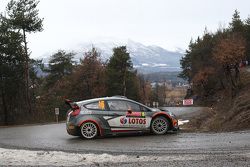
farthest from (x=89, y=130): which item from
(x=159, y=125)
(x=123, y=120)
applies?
(x=159, y=125)

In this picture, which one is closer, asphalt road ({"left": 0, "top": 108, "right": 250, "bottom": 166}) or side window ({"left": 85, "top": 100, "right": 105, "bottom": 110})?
asphalt road ({"left": 0, "top": 108, "right": 250, "bottom": 166})

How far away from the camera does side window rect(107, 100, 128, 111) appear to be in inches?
636

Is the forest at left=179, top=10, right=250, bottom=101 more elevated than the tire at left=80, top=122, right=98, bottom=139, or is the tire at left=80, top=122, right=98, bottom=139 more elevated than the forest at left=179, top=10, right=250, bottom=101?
the forest at left=179, top=10, right=250, bottom=101

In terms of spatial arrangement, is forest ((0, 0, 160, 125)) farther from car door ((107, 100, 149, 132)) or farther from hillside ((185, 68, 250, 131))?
car door ((107, 100, 149, 132))

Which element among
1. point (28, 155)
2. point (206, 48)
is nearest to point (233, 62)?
point (206, 48)

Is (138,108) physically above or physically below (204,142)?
above

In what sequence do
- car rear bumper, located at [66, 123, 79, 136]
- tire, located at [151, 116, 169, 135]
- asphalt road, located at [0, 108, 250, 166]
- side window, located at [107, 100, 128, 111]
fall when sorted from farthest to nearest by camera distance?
side window, located at [107, 100, 128, 111]
tire, located at [151, 116, 169, 135]
car rear bumper, located at [66, 123, 79, 136]
asphalt road, located at [0, 108, 250, 166]

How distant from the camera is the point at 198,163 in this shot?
9.25m

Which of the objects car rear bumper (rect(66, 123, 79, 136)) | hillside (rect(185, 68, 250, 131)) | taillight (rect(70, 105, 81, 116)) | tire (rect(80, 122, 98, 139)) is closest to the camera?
tire (rect(80, 122, 98, 139))

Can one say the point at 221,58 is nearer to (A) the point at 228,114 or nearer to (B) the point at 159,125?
(A) the point at 228,114

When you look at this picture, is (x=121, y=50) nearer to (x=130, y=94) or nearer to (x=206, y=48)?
(x=130, y=94)

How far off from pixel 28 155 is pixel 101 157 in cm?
187

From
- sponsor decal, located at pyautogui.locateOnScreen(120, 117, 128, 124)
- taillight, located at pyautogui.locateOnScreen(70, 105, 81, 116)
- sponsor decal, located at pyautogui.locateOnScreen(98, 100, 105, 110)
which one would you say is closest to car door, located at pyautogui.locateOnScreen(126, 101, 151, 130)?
sponsor decal, located at pyautogui.locateOnScreen(120, 117, 128, 124)

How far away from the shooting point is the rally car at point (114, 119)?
15.8m
